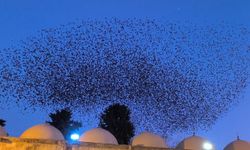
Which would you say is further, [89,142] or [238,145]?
[238,145]

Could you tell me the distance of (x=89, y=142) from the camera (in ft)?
77.7

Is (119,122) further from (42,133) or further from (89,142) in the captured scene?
(89,142)

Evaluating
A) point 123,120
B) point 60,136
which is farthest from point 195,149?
point 123,120

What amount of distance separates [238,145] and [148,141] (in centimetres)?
566

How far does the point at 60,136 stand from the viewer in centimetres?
2598

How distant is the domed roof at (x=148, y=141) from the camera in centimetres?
2681

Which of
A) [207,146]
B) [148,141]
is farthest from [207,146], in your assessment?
[148,141]

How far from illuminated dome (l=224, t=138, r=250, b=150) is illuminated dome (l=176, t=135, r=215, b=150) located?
114cm

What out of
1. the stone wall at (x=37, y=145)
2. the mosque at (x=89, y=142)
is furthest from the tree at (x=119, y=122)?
the stone wall at (x=37, y=145)

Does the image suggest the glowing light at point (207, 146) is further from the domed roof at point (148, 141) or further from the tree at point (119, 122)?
the tree at point (119, 122)

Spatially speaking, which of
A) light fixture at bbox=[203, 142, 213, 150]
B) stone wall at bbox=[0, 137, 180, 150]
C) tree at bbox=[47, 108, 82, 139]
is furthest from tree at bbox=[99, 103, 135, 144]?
stone wall at bbox=[0, 137, 180, 150]

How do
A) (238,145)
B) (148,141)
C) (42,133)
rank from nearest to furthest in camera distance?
(42,133)
(148,141)
(238,145)

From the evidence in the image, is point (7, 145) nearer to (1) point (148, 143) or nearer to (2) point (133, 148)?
(2) point (133, 148)

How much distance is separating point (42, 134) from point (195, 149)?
9404mm
